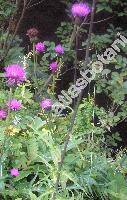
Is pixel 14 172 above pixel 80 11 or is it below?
below

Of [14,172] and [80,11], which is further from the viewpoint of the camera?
[14,172]

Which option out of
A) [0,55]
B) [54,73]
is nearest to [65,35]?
[0,55]

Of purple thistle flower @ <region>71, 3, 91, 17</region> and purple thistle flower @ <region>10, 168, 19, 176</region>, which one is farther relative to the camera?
purple thistle flower @ <region>10, 168, 19, 176</region>

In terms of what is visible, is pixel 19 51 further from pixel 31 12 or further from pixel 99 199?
pixel 99 199

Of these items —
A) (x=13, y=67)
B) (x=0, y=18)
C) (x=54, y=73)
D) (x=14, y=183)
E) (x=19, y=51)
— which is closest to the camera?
(x=13, y=67)

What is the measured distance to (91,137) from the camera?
3.57 metres

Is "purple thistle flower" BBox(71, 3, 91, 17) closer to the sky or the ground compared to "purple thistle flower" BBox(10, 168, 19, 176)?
closer to the sky

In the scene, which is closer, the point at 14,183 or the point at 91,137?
the point at 14,183

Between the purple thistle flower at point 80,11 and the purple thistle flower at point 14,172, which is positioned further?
the purple thistle flower at point 14,172

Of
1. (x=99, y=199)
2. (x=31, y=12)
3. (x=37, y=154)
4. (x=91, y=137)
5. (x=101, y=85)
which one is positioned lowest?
(x=99, y=199)

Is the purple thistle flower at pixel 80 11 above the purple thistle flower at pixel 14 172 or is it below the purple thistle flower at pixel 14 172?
above

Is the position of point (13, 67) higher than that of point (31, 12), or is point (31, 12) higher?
point (31, 12)

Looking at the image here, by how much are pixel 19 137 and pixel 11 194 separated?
0.52 metres

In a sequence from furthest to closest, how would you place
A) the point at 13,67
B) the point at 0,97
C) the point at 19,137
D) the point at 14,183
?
the point at 0,97
the point at 19,137
the point at 14,183
the point at 13,67
